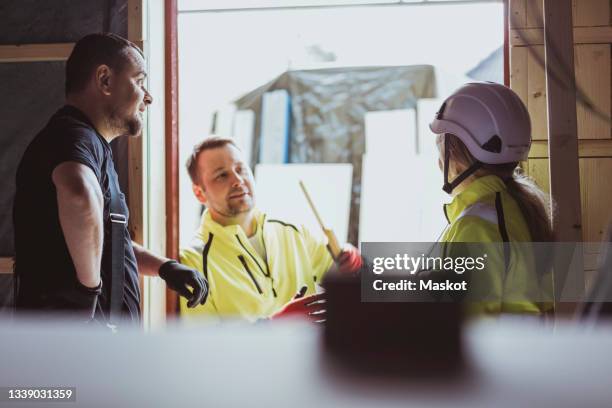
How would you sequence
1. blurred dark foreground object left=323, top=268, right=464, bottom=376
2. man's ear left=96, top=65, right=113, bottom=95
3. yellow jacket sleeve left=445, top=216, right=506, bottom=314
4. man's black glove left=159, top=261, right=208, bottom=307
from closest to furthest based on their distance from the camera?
blurred dark foreground object left=323, top=268, right=464, bottom=376 < yellow jacket sleeve left=445, top=216, right=506, bottom=314 < man's ear left=96, top=65, right=113, bottom=95 < man's black glove left=159, top=261, right=208, bottom=307

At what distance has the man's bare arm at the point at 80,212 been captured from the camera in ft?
5.37

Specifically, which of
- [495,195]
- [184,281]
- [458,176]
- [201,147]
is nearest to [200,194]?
[201,147]

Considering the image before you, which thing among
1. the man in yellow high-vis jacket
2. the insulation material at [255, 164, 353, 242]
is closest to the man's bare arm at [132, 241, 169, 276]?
the man in yellow high-vis jacket

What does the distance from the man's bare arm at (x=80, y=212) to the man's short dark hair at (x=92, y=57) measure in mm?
374

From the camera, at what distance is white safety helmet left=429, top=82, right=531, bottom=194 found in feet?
5.71

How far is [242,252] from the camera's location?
2.71 metres

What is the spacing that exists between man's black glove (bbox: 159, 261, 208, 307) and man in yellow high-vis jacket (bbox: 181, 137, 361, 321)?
1.50 ft

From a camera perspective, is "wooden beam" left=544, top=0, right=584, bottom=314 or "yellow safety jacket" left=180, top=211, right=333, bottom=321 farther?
"yellow safety jacket" left=180, top=211, right=333, bottom=321

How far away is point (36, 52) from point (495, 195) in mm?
1751

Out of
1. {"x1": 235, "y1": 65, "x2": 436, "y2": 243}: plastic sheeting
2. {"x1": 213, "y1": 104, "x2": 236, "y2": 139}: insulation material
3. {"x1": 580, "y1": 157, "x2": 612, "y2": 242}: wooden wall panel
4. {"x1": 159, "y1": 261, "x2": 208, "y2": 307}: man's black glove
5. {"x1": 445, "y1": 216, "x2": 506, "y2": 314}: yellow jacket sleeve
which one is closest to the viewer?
{"x1": 445, "y1": 216, "x2": 506, "y2": 314}: yellow jacket sleeve

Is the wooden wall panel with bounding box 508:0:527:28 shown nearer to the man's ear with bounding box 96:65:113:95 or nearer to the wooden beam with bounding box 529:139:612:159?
the wooden beam with bounding box 529:139:612:159

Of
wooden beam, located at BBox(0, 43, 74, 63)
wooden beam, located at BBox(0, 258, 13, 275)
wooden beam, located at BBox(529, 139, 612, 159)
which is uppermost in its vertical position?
wooden beam, located at BBox(0, 43, 74, 63)

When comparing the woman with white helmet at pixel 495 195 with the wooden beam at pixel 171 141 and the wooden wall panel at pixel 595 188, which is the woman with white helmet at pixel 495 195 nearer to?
the wooden wall panel at pixel 595 188

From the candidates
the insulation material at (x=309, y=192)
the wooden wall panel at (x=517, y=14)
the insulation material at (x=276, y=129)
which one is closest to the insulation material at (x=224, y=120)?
the insulation material at (x=276, y=129)
